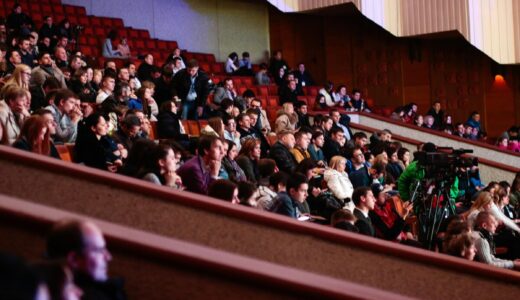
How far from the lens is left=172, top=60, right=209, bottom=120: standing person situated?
8.63 metres

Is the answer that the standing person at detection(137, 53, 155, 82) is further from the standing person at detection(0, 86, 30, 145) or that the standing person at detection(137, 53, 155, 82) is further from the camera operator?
the standing person at detection(0, 86, 30, 145)

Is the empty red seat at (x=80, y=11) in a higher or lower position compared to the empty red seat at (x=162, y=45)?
higher

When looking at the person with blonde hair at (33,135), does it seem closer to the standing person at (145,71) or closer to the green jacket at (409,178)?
the green jacket at (409,178)

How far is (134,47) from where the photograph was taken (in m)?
11.9

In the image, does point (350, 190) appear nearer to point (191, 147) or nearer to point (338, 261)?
point (191, 147)

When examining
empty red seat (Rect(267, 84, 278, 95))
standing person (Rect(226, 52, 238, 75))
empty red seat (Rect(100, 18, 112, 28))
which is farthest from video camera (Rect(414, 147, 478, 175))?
empty red seat (Rect(100, 18, 112, 28))

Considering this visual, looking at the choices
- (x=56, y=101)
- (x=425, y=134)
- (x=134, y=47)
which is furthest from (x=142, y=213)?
(x=134, y=47)

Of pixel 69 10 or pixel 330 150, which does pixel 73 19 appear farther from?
pixel 330 150

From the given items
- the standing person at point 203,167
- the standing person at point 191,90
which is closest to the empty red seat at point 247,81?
the standing person at point 191,90

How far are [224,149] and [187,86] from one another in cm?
358

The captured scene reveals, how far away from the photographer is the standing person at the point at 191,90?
340 inches

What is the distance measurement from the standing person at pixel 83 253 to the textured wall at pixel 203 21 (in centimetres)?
1077

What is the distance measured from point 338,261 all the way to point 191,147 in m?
3.45

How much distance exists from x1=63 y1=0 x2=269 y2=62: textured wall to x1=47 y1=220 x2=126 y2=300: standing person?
10.8 m
